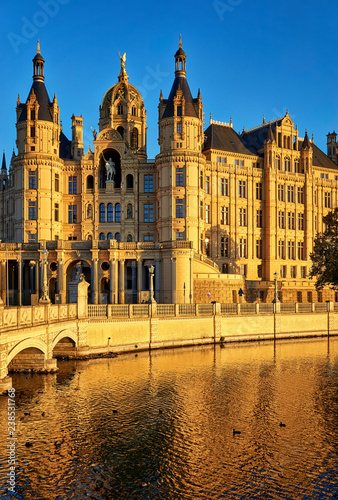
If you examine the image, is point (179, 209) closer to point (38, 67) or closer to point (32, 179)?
point (32, 179)

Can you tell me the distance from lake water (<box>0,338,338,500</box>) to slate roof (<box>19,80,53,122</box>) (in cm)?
4483

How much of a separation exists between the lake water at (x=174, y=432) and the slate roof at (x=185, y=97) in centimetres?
4383

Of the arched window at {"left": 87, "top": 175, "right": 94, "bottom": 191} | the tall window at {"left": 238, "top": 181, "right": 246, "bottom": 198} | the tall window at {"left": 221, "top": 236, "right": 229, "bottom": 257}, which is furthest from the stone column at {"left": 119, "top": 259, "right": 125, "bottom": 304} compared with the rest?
the tall window at {"left": 238, "top": 181, "right": 246, "bottom": 198}

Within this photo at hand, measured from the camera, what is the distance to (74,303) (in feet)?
163

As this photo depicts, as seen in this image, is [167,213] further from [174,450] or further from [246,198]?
[174,450]

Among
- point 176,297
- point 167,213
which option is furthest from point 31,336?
point 167,213

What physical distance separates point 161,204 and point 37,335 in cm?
4379

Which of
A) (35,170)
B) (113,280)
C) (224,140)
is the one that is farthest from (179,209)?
(35,170)

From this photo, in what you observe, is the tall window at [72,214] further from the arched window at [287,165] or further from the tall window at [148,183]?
the arched window at [287,165]

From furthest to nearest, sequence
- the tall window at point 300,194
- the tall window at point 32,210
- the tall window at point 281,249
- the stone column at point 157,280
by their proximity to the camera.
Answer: the tall window at point 300,194 → the tall window at point 281,249 → the tall window at point 32,210 → the stone column at point 157,280

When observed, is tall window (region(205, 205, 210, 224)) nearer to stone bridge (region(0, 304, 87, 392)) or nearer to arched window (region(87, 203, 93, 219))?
arched window (region(87, 203, 93, 219))

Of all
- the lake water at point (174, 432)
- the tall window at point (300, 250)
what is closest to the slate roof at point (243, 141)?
the tall window at point (300, 250)

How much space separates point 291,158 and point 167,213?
2853 cm

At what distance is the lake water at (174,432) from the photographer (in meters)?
22.4
